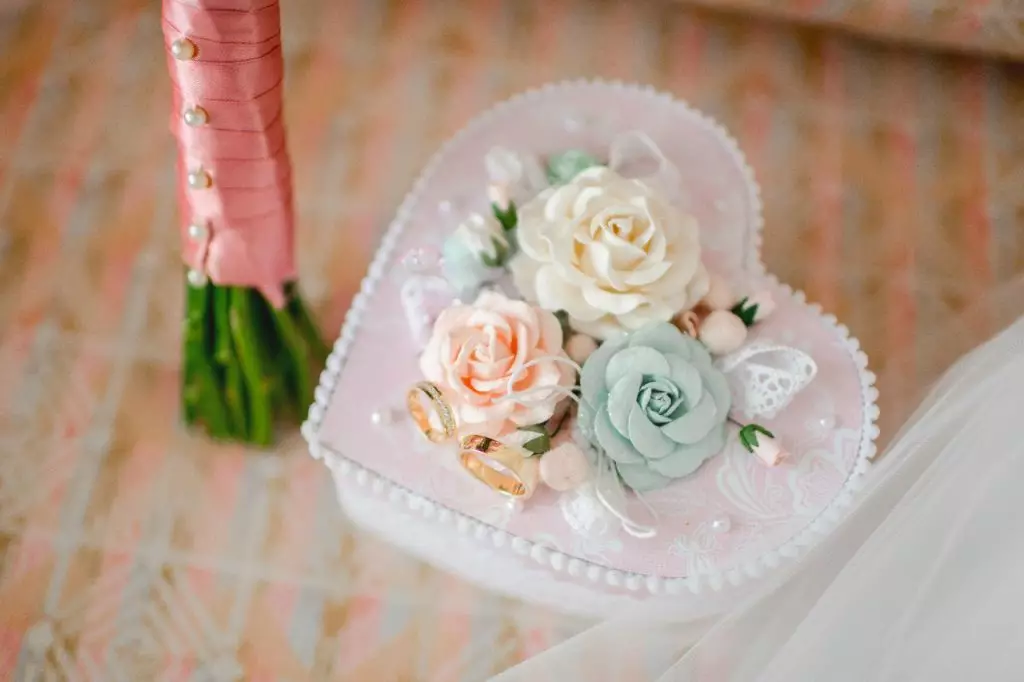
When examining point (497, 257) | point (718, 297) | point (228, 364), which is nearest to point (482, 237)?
point (497, 257)

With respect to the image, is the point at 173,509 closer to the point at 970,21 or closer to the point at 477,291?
the point at 477,291

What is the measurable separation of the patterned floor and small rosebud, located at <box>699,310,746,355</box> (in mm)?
414

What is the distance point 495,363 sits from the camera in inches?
34.4

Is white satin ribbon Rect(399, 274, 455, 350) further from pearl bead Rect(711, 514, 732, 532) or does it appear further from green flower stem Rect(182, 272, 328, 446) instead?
pearl bead Rect(711, 514, 732, 532)

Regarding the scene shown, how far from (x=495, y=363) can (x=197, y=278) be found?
0.37m

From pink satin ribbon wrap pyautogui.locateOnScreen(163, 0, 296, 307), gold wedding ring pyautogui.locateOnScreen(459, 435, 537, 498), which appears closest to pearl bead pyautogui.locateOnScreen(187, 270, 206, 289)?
pink satin ribbon wrap pyautogui.locateOnScreen(163, 0, 296, 307)

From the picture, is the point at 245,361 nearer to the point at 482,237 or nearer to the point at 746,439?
the point at 482,237

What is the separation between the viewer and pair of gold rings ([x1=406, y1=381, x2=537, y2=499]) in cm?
88

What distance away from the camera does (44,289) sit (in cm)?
133

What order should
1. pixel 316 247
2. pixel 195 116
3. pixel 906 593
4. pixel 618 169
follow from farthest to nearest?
pixel 316 247 → pixel 618 169 → pixel 195 116 → pixel 906 593

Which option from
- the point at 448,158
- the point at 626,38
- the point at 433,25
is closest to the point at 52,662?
the point at 448,158

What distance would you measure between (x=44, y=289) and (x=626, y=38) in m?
0.98

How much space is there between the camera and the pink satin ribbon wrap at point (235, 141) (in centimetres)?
81

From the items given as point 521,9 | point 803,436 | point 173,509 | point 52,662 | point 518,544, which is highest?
point 521,9
